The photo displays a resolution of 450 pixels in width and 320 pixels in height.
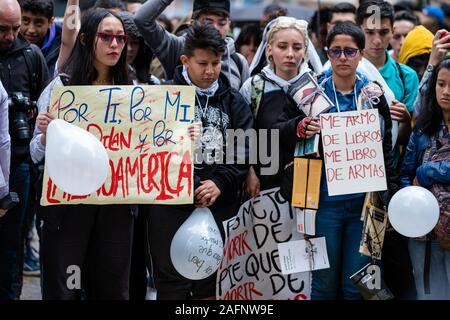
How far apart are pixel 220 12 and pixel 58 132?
6.04 feet

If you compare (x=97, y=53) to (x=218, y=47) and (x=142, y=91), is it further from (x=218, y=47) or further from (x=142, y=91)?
(x=218, y=47)

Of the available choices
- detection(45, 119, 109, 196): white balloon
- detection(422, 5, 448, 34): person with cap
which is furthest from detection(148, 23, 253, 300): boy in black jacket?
detection(422, 5, 448, 34): person with cap

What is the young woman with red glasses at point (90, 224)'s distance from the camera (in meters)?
5.19

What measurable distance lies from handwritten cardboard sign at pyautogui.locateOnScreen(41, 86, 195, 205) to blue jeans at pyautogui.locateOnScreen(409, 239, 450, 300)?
1424 millimetres

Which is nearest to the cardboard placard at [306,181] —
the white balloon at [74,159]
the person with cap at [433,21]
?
the white balloon at [74,159]

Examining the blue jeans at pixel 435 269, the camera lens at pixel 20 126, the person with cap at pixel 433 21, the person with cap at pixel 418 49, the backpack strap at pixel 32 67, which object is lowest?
the blue jeans at pixel 435 269

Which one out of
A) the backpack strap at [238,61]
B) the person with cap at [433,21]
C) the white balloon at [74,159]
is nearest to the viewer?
the white balloon at [74,159]

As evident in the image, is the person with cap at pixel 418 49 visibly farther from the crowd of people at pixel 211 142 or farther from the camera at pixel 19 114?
the camera at pixel 19 114

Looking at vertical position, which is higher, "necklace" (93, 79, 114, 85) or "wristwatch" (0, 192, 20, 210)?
"necklace" (93, 79, 114, 85)

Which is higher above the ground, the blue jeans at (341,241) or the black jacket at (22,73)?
the black jacket at (22,73)

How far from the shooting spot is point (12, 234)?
5.75 meters

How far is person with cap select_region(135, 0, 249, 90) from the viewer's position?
19.1ft

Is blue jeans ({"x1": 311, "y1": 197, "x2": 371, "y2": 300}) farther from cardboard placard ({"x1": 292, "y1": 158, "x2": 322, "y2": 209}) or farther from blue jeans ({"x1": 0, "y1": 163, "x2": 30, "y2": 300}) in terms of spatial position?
blue jeans ({"x1": 0, "y1": 163, "x2": 30, "y2": 300})

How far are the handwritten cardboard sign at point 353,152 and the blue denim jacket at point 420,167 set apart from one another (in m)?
0.18
